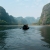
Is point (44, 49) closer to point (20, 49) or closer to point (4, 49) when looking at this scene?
point (20, 49)

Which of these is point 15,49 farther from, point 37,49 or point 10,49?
point 37,49

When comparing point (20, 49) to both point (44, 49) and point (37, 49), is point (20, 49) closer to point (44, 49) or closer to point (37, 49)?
point (37, 49)

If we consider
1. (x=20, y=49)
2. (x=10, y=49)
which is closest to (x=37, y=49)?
(x=20, y=49)

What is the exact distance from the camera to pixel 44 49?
90.0 feet

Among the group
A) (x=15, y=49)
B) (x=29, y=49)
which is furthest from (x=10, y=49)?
(x=29, y=49)

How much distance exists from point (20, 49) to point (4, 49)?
4074mm

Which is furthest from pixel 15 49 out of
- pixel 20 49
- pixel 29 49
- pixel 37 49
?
pixel 37 49

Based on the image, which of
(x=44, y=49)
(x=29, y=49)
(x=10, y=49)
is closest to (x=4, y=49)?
(x=10, y=49)

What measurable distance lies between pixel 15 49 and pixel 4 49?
282 cm

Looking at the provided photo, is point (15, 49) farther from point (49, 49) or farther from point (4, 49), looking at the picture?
point (49, 49)

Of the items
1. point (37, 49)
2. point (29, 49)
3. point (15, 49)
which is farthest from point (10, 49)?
point (37, 49)

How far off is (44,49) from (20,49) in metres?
6.06

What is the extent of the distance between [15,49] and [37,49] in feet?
18.3

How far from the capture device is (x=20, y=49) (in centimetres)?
2750
